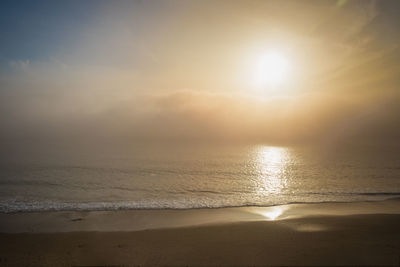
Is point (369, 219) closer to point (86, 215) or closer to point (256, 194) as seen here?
point (256, 194)

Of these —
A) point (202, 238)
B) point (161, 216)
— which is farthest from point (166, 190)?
point (202, 238)

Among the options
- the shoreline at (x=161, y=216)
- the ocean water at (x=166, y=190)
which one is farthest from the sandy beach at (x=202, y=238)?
the ocean water at (x=166, y=190)

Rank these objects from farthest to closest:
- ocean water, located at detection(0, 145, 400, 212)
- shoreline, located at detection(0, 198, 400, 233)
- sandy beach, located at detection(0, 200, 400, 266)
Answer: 1. ocean water, located at detection(0, 145, 400, 212)
2. shoreline, located at detection(0, 198, 400, 233)
3. sandy beach, located at detection(0, 200, 400, 266)

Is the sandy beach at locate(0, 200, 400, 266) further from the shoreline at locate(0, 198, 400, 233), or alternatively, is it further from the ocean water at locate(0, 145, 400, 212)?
the ocean water at locate(0, 145, 400, 212)

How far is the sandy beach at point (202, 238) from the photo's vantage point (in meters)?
9.27

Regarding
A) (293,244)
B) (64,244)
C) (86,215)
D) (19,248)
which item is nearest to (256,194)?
(293,244)

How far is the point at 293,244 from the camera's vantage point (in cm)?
1055

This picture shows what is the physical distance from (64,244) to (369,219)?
17.3 meters

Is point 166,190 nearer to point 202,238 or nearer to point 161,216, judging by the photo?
point 161,216

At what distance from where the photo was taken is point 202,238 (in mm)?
11484

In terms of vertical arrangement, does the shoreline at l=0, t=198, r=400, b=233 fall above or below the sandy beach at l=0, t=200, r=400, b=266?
below

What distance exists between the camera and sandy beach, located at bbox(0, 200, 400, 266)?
30.4ft

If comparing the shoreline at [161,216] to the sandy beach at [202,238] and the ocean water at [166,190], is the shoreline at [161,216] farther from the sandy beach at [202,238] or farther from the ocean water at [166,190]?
the ocean water at [166,190]

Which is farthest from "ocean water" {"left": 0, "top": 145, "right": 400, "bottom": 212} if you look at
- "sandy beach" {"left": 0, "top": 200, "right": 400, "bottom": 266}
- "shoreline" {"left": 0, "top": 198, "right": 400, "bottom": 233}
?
"sandy beach" {"left": 0, "top": 200, "right": 400, "bottom": 266}
